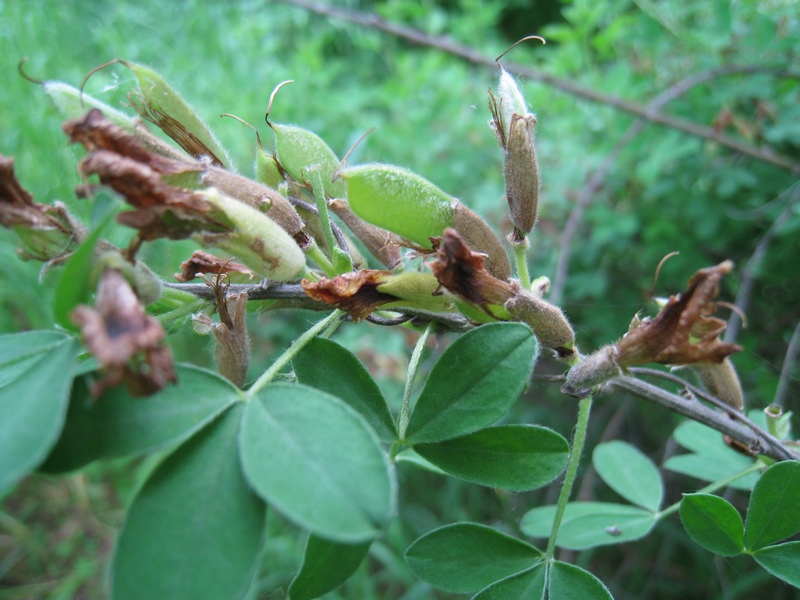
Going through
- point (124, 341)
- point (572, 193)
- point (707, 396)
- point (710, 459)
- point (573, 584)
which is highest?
point (124, 341)

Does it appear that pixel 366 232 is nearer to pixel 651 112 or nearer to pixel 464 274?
pixel 464 274

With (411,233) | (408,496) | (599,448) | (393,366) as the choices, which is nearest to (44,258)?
(411,233)

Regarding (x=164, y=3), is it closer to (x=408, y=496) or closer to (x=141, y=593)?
(x=408, y=496)

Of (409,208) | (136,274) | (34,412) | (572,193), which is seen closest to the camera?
(34,412)

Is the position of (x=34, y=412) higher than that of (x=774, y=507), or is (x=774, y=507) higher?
(x=34, y=412)

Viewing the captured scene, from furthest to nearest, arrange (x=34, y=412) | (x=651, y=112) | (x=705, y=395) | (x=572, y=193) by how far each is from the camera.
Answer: (x=572, y=193)
(x=651, y=112)
(x=705, y=395)
(x=34, y=412)

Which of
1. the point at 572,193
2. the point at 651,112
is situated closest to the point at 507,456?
the point at 651,112
